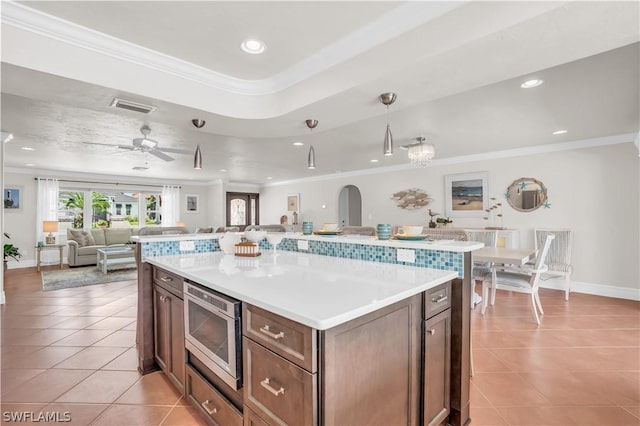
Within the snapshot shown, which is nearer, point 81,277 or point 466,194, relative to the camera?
point 466,194

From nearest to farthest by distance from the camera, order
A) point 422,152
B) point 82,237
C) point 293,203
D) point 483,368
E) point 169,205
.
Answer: point 483,368, point 422,152, point 82,237, point 169,205, point 293,203

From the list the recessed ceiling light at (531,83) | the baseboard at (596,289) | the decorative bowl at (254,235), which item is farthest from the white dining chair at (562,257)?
the decorative bowl at (254,235)

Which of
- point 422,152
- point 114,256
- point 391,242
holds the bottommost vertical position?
point 114,256

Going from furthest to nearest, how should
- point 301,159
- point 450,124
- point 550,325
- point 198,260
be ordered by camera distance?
point 301,159 → point 450,124 → point 550,325 → point 198,260

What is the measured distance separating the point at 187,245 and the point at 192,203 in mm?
7739

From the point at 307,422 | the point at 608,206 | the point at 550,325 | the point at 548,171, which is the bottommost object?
the point at 550,325

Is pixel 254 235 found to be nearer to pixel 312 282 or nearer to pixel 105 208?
pixel 312 282

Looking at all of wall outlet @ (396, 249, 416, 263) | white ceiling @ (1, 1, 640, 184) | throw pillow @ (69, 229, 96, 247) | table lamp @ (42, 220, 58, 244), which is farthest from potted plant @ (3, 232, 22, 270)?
wall outlet @ (396, 249, 416, 263)

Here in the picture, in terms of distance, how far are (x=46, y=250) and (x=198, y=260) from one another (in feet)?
24.8

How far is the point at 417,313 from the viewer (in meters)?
1.39

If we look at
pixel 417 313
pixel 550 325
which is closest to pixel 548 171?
pixel 550 325

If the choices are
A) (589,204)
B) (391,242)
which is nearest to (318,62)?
(391,242)

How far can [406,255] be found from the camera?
6.14 feet

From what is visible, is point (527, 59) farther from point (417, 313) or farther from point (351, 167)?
point (351, 167)
